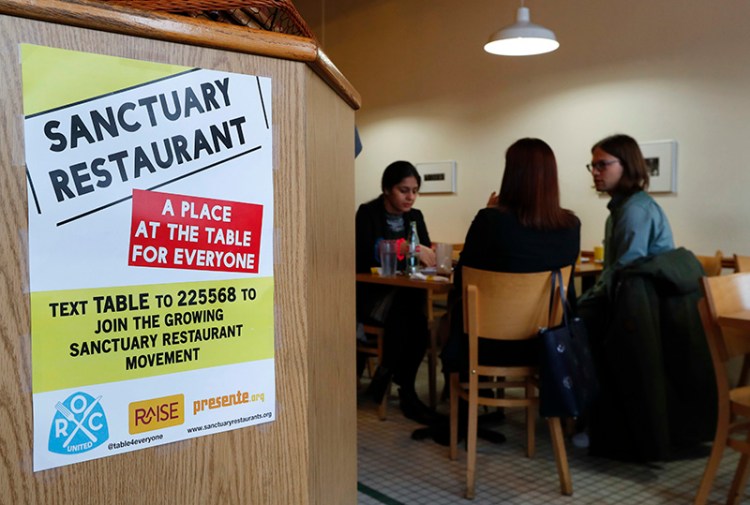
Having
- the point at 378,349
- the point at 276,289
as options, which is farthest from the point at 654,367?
the point at 276,289

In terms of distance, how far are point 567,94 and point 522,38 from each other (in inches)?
41.5

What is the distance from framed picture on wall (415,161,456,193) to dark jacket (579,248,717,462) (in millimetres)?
2696

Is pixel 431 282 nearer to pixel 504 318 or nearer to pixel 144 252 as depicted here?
pixel 504 318

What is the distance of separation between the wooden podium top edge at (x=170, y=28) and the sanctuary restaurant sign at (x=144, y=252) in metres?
0.03

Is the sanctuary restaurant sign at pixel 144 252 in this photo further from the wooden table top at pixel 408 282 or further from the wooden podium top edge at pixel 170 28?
the wooden table top at pixel 408 282

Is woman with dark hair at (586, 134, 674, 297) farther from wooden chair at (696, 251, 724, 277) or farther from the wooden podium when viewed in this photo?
the wooden podium

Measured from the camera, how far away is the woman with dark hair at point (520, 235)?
2.62 m

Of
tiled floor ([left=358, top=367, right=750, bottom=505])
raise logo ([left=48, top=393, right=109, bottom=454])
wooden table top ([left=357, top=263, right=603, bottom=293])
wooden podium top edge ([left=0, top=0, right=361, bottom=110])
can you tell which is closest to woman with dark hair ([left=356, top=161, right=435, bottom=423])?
wooden table top ([left=357, top=263, right=603, bottom=293])

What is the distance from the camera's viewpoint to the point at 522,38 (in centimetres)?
379

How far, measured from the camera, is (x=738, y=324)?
2021mm

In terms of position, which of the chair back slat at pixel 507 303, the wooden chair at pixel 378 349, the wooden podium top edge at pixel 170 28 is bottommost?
the wooden chair at pixel 378 349

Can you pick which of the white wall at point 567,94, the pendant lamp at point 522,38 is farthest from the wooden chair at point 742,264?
the pendant lamp at point 522,38

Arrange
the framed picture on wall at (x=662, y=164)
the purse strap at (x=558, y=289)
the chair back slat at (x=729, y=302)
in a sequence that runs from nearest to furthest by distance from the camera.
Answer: the chair back slat at (x=729, y=302), the purse strap at (x=558, y=289), the framed picture on wall at (x=662, y=164)

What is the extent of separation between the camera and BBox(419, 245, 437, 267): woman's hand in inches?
139
